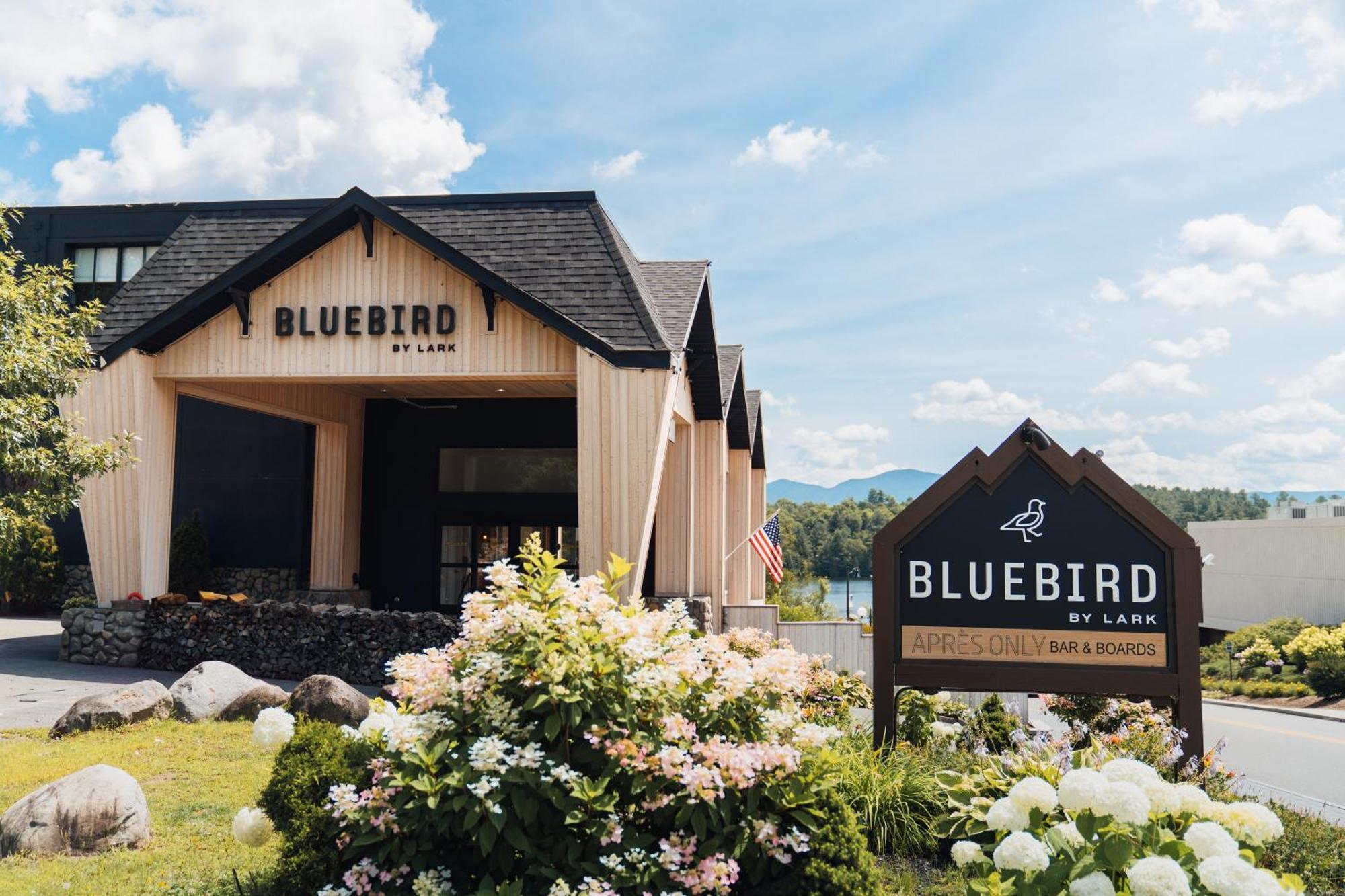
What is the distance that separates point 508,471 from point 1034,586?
46.6 feet

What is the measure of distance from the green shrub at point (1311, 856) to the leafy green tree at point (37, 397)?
35.1 feet

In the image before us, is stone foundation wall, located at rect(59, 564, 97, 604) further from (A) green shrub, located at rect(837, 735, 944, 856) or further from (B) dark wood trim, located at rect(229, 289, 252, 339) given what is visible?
(A) green shrub, located at rect(837, 735, 944, 856)

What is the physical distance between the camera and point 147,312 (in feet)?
48.7

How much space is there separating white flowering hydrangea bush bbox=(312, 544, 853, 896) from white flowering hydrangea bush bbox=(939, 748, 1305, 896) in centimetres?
81

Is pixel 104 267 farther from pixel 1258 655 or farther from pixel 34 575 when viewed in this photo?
pixel 1258 655

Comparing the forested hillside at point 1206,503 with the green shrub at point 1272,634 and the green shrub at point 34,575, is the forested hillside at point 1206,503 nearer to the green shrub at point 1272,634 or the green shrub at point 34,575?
the green shrub at point 1272,634

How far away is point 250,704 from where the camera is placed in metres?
10.8

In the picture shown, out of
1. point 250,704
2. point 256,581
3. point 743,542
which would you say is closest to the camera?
point 250,704

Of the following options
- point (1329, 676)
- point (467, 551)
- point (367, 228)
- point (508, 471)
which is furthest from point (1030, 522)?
point (1329, 676)

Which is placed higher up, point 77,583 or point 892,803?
point 77,583

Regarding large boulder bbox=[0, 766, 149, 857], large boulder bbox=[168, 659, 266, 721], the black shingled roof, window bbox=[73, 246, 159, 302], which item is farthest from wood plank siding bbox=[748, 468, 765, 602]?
large boulder bbox=[0, 766, 149, 857]

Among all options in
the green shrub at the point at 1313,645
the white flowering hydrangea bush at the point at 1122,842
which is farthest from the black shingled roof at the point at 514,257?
the green shrub at the point at 1313,645

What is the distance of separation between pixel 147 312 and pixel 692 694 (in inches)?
529

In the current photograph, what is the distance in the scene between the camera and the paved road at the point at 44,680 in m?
11.2
